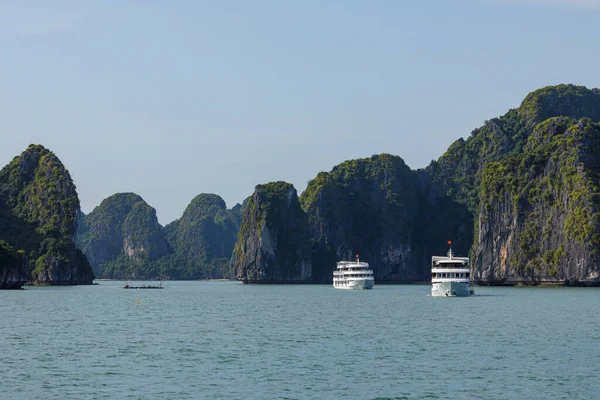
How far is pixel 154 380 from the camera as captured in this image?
5003 cm

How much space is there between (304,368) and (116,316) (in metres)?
53.2

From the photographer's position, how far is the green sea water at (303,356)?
46.7 metres

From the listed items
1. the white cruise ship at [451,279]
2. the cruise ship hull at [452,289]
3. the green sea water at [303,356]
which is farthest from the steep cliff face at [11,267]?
the cruise ship hull at [452,289]

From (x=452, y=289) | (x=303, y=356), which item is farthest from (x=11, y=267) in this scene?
(x=303, y=356)

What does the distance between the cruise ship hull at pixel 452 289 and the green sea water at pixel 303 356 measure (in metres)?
36.6

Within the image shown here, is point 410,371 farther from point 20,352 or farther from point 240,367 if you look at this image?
point 20,352

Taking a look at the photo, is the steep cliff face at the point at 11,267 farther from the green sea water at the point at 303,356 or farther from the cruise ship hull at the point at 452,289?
the cruise ship hull at the point at 452,289

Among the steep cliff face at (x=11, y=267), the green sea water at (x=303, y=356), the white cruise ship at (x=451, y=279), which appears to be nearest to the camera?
the green sea water at (x=303, y=356)

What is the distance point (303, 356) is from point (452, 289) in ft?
271

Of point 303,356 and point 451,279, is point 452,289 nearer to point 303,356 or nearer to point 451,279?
point 451,279

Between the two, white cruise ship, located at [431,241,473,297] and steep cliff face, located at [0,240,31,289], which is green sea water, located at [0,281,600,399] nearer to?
white cruise ship, located at [431,241,473,297]

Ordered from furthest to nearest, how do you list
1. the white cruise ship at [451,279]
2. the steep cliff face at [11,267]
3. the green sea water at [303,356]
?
1. the steep cliff face at [11,267]
2. the white cruise ship at [451,279]
3. the green sea water at [303,356]

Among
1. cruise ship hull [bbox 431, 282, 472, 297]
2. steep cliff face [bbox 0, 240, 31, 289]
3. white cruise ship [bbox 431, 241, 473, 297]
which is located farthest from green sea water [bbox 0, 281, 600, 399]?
steep cliff face [bbox 0, 240, 31, 289]

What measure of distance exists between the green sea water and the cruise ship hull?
3657 cm
